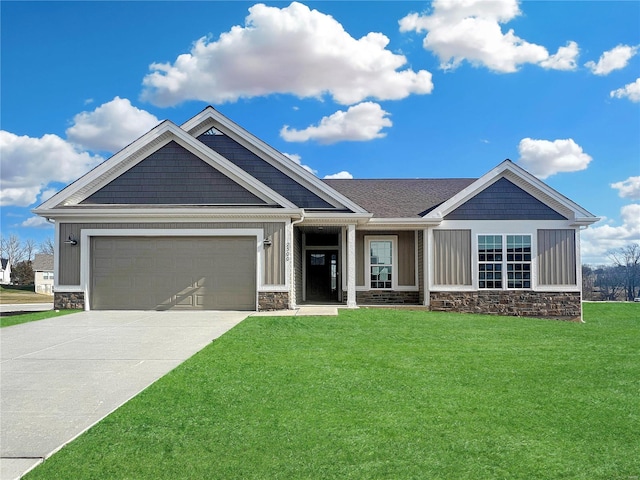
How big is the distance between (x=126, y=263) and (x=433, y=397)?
11.4 m

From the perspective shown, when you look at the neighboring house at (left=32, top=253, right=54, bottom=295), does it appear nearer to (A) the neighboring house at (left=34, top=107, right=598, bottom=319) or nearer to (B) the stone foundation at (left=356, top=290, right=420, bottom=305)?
(A) the neighboring house at (left=34, top=107, right=598, bottom=319)

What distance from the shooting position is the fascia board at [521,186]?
16422 millimetres

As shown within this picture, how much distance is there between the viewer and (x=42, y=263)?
225 ft

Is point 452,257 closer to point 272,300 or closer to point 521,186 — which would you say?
point 521,186

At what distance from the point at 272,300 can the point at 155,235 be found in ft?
12.4

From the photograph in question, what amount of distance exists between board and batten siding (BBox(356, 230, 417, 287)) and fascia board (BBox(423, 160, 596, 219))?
197 centimetres

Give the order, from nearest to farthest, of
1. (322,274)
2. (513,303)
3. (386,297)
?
(513,303), (386,297), (322,274)

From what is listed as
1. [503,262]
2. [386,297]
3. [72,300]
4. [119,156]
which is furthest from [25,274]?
[503,262]

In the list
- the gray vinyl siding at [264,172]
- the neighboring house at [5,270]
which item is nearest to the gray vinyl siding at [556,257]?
the gray vinyl siding at [264,172]

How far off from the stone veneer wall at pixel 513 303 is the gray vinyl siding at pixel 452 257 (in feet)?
1.56

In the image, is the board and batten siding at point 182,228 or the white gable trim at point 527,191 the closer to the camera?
the board and batten siding at point 182,228

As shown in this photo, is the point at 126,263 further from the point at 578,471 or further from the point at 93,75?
the point at 578,471

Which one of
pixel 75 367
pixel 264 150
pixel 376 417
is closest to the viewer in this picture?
pixel 376 417

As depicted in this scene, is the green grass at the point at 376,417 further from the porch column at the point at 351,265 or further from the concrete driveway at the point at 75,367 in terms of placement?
the porch column at the point at 351,265
